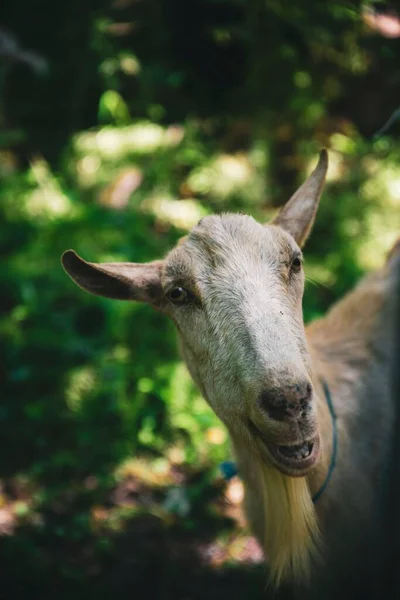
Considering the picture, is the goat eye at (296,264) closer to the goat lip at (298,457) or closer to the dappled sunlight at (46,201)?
the goat lip at (298,457)

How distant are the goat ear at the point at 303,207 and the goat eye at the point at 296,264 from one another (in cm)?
41

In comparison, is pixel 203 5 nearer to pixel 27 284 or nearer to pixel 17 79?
pixel 17 79

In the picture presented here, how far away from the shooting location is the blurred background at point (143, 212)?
4.61 metres

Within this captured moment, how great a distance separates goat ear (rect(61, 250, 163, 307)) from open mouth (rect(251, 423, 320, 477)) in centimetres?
117

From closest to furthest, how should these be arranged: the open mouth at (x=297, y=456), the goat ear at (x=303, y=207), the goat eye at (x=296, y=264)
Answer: the open mouth at (x=297, y=456) → the goat eye at (x=296, y=264) → the goat ear at (x=303, y=207)

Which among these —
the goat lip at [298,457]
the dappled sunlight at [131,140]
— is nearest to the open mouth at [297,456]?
the goat lip at [298,457]

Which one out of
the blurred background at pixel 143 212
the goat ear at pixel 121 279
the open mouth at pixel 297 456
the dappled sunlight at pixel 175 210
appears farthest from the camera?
the dappled sunlight at pixel 175 210

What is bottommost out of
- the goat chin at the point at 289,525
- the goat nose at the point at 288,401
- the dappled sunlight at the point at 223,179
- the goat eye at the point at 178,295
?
the goat chin at the point at 289,525

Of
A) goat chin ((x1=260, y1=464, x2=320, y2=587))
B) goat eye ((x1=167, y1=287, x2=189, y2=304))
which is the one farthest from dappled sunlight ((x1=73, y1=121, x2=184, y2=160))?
goat chin ((x1=260, y1=464, x2=320, y2=587))

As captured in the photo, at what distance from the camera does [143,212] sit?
8258 mm

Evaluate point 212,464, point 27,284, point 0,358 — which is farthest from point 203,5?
point 212,464

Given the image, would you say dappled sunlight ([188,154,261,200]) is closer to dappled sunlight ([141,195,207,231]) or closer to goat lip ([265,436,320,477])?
dappled sunlight ([141,195,207,231])

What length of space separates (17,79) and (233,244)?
7.55 meters

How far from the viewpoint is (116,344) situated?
6109 millimetres
